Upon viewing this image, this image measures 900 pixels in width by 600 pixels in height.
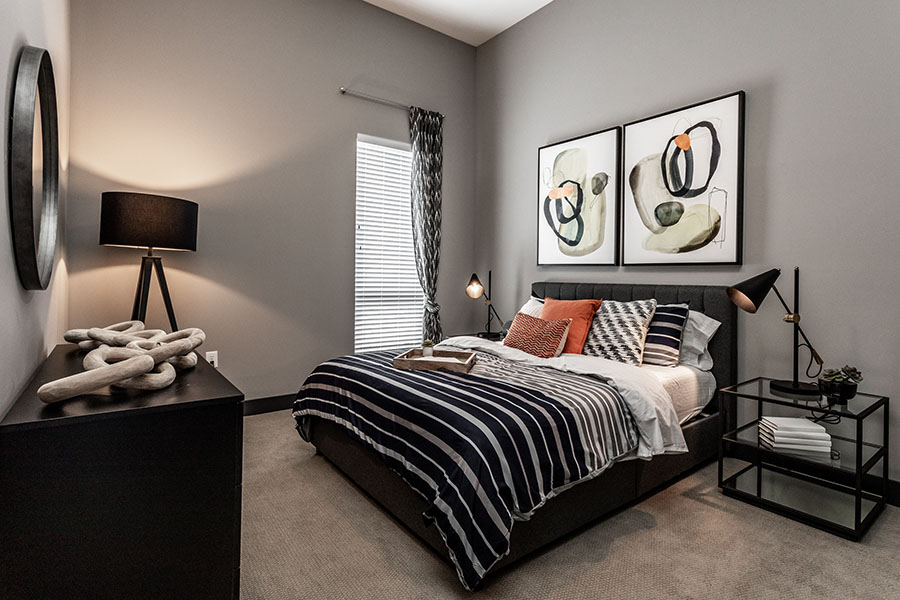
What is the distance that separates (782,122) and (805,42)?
0.42m

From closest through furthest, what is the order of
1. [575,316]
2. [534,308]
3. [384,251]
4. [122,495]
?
1. [122,495]
2. [575,316]
3. [534,308]
4. [384,251]

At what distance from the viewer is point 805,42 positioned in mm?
2604

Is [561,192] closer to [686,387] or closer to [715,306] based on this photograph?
[715,306]

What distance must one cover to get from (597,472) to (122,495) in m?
Answer: 1.63

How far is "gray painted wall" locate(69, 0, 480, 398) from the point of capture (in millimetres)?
3006

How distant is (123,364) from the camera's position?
117 centimetres

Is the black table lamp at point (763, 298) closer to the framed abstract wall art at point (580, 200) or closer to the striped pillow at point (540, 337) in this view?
the striped pillow at point (540, 337)

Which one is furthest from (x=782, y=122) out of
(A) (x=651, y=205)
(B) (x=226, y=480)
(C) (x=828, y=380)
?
(B) (x=226, y=480)

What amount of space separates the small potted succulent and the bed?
0.61 m

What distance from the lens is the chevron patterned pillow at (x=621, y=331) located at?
113 inches

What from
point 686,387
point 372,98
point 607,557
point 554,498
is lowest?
point 607,557

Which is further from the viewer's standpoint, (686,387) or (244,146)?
(244,146)

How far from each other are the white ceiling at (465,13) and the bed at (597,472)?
259cm

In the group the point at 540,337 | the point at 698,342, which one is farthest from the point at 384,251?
the point at 698,342
